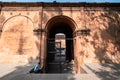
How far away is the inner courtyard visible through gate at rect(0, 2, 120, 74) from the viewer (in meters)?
15.2

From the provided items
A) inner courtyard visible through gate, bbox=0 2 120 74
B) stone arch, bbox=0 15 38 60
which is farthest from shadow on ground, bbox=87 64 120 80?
stone arch, bbox=0 15 38 60

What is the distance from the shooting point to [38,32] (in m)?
15.4

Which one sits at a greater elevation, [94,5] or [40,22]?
[94,5]

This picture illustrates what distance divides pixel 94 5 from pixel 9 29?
7.57m

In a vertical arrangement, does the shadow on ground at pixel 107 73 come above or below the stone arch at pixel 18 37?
below

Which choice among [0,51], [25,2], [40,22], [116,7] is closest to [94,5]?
[116,7]

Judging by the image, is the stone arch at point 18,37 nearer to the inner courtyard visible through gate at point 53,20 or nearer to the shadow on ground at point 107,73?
the inner courtyard visible through gate at point 53,20

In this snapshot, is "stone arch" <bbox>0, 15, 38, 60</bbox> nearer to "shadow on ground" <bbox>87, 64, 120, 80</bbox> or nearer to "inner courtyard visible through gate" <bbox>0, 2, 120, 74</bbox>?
"inner courtyard visible through gate" <bbox>0, 2, 120, 74</bbox>

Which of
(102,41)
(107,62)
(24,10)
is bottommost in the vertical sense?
(107,62)

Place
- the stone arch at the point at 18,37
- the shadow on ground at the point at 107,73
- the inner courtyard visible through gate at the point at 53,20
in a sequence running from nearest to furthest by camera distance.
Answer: the shadow on ground at the point at 107,73 < the inner courtyard visible through gate at the point at 53,20 < the stone arch at the point at 18,37

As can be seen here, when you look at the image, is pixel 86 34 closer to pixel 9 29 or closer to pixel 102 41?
pixel 102 41

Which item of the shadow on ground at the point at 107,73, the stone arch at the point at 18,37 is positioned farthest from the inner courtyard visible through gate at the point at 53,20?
the shadow on ground at the point at 107,73

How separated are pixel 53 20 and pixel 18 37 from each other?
11.1 ft

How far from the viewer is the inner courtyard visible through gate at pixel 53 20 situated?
15242 mm
